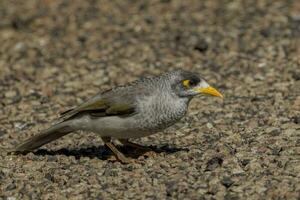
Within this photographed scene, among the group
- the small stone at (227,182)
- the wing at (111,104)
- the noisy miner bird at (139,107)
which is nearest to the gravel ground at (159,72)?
the small stone at (227,182)

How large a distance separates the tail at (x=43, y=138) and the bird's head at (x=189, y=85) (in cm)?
143

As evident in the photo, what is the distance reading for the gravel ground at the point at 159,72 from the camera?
8039mm

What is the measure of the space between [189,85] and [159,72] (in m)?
3.97

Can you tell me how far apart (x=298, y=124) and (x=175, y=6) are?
6.01 meters

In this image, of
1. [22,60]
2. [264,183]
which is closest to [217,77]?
[22,60]

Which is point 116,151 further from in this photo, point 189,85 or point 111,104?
point 189,85

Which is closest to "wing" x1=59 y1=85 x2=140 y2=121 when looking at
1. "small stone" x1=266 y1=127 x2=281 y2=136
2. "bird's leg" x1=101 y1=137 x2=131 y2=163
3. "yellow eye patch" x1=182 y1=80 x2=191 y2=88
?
"bird's leg" x1=101 y1=137 x2=131 y2=163

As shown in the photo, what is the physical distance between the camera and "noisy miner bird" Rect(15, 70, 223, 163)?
8.28 meters

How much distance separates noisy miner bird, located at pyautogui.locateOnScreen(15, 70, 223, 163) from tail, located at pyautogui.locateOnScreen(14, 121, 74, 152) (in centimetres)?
9

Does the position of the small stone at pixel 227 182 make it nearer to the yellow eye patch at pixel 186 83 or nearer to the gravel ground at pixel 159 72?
the gravel ground at pixel 159 72

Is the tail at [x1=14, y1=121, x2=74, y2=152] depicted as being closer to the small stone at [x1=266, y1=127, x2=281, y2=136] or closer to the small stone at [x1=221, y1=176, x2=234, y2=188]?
the small stone at [x1=221, y1=176, x2=234, y2=188]

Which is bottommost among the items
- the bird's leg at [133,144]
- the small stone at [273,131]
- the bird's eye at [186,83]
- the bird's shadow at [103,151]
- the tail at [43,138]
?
the small stone at [273,131]

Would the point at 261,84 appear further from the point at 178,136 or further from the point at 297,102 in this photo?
the point at 178,136

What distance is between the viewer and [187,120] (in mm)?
10250
